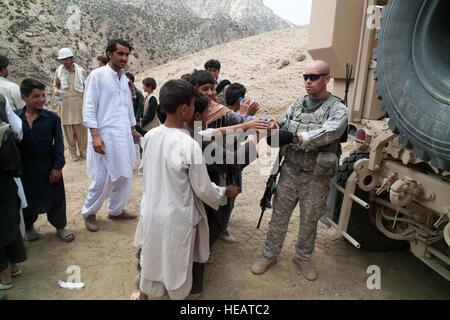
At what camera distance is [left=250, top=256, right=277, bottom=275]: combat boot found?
2.83 metres

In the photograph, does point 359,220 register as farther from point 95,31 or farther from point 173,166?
point 95,31

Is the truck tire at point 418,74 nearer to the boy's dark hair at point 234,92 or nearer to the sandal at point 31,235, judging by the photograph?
the boy's dark hair at point 234,92

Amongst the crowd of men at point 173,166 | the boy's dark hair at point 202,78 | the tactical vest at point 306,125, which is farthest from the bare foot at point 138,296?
the boy's dark hair at point 202,78

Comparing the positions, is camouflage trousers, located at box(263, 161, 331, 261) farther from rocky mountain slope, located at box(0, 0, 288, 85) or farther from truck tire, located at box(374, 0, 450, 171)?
rocky mountain slope, located at box(0, 0, 288, 85)

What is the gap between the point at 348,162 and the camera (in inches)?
117

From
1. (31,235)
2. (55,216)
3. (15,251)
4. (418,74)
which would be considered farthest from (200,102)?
(31,235)

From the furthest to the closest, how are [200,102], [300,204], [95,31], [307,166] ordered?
[95,31] < [300,204] < [307,166] < [200,102]

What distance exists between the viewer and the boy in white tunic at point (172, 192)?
1.92 meters

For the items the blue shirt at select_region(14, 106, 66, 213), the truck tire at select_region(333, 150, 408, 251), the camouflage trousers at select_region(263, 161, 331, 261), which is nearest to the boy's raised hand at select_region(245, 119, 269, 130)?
the camouflage trousers at select_region(263, 161, 331, 261)

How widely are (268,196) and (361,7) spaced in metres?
1.97

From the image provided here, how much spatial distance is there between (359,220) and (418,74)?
1.57m

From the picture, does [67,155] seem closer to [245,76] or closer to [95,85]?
[95,85]

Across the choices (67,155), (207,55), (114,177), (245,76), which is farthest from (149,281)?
(207,55)

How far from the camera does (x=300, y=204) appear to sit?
2.73m
